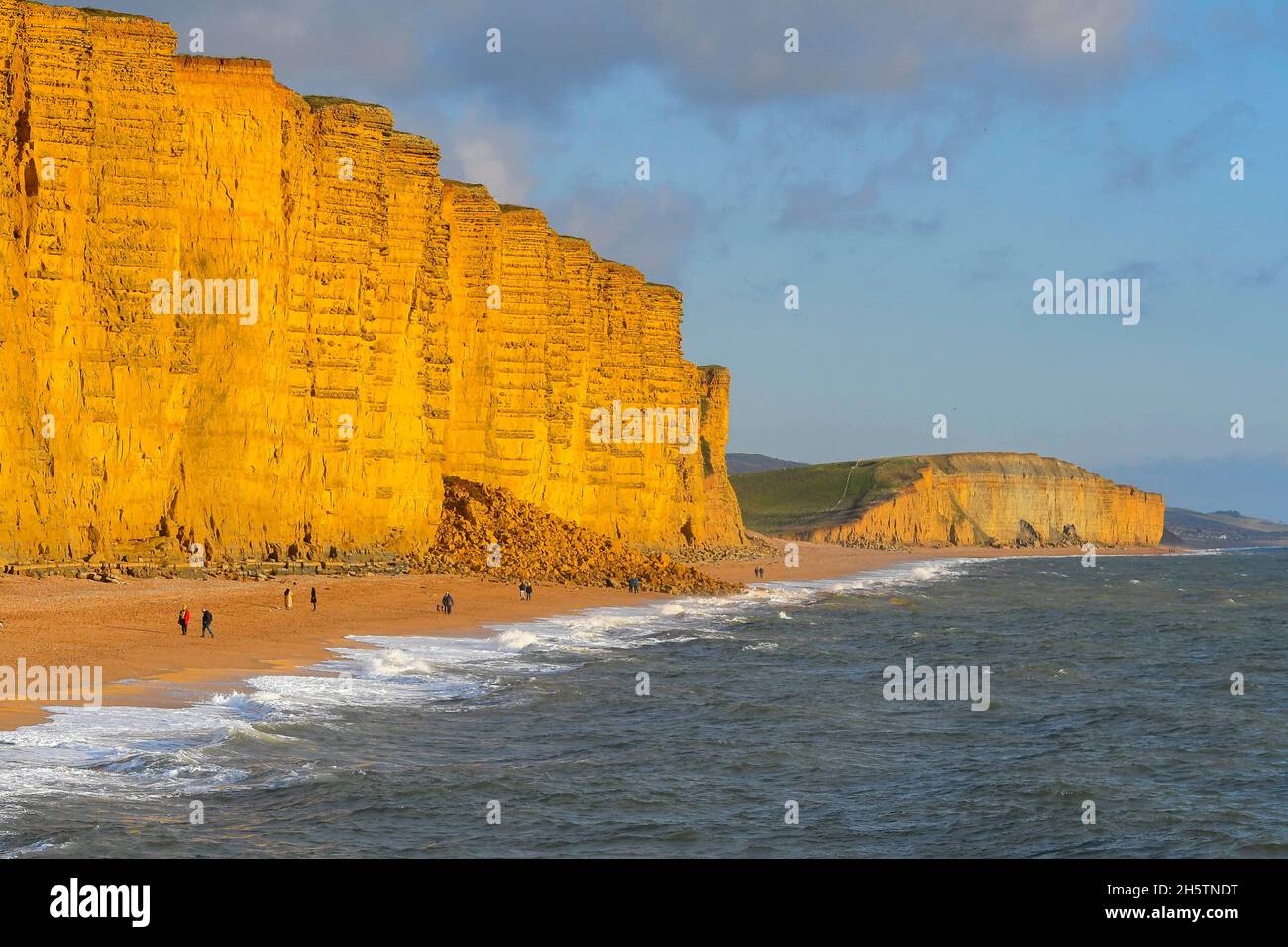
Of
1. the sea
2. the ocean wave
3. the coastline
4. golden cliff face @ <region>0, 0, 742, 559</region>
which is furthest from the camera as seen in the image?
golden cliff face @ <region>0, 0, 742, 559</region>

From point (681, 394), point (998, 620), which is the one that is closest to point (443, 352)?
point (998, 620)

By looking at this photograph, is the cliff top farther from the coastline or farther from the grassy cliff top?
the coastline

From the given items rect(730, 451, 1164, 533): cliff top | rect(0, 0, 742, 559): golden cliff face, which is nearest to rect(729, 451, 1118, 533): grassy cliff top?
rect(730, 451, 1164, 533): cliff top

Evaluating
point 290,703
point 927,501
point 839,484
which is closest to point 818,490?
point 839,484

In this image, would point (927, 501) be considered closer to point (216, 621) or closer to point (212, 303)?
point (212, 303)
